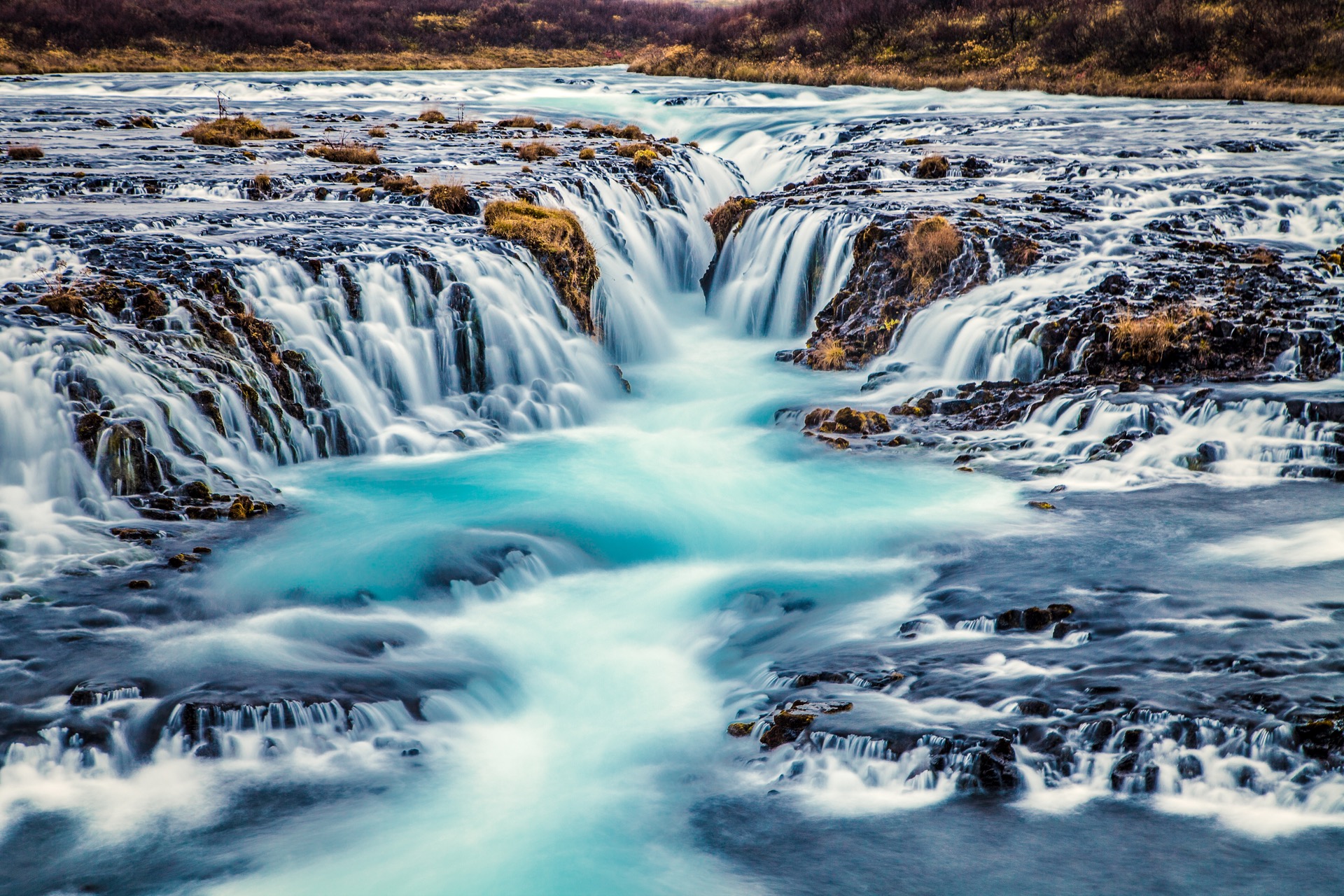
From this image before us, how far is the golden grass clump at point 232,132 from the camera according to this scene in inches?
923

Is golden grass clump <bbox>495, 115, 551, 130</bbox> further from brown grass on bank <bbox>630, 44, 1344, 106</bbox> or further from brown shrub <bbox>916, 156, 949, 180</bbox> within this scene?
brown grass on bank <bbox>630, 44, 1344, 106</bbox>

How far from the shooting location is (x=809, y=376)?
632 inches

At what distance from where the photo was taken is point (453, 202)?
18.0 metres

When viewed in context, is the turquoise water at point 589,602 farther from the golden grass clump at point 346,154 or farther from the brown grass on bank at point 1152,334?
the golden grass clump at point 346,154

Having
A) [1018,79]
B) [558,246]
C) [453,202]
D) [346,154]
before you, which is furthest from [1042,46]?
[558,246]

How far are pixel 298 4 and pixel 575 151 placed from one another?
124 feet

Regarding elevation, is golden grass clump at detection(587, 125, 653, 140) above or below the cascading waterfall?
above

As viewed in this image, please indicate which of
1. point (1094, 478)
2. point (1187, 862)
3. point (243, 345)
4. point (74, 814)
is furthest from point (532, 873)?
point (243, 345)

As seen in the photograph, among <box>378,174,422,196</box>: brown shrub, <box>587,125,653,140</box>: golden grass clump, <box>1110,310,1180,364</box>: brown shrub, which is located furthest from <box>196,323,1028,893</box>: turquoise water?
<box>587,125,653,140</box>: golden grass clump

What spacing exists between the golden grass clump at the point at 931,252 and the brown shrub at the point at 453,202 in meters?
7.52

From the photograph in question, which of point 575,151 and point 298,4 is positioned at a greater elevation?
point 298,4

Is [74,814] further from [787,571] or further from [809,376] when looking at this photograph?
[809,376]

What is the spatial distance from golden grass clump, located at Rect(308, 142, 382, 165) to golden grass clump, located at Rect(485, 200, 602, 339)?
532 centimetres

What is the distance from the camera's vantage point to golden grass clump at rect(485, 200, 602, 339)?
54.0 ft
